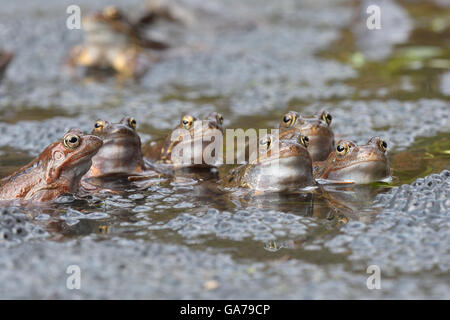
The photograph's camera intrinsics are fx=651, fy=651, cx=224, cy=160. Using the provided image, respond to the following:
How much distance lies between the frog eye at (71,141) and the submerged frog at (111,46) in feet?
14.6

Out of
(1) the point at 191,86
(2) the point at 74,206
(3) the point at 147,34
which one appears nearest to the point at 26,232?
(2) the point at 74,206

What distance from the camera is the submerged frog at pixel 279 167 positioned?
4.38m

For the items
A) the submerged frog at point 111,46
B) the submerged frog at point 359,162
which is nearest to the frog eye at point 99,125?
the submerged frog at point 359,162

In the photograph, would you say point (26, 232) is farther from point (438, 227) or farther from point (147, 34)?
point (147, 34)

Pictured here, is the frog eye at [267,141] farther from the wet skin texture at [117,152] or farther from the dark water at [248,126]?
the wet skin texture at [117,152]

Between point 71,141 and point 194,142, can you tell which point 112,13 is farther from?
point 71,141

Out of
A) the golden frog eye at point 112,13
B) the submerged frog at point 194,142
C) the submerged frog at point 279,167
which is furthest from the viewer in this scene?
the golden frog eye at point 112,13

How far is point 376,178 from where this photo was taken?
4.68 meters

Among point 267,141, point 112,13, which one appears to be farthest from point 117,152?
point 112,13

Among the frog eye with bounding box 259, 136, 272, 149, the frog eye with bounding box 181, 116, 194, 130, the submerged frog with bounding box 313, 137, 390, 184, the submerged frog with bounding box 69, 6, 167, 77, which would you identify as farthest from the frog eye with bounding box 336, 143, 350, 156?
the submerged frog with bounding box 69, 6, 167, 77

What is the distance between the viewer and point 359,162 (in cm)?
459

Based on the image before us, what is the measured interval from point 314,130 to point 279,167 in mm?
609

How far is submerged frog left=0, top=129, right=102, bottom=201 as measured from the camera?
4441 millimetres

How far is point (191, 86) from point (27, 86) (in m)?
2.13
